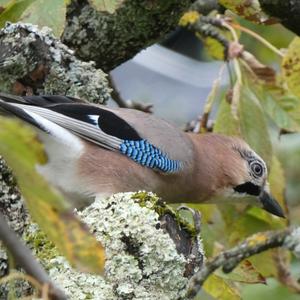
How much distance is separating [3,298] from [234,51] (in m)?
1.66

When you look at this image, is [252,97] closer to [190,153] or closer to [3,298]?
[190,153]

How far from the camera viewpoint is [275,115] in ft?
11.9

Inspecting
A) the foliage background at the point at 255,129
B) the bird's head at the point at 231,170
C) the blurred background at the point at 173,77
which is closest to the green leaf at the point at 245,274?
the foliage background at the point at 255,129

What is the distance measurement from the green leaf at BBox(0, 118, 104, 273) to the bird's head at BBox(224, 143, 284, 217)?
257cm

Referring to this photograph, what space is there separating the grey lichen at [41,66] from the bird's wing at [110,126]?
0.07 m

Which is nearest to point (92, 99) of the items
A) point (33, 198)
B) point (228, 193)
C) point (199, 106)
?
point (228, 193)

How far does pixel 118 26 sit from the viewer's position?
3297 millimetres

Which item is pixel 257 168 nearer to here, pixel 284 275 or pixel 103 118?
pixel 284 275

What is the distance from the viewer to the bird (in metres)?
3.16

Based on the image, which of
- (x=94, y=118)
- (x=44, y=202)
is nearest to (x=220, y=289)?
(x=94, y=118)

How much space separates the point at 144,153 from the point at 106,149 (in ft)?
0.45

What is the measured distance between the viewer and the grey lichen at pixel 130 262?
2359 mm

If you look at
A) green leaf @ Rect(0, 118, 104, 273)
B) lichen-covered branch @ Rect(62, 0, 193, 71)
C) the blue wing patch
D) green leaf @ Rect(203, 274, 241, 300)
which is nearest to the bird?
the blue wing patch

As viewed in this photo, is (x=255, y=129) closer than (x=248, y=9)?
No
